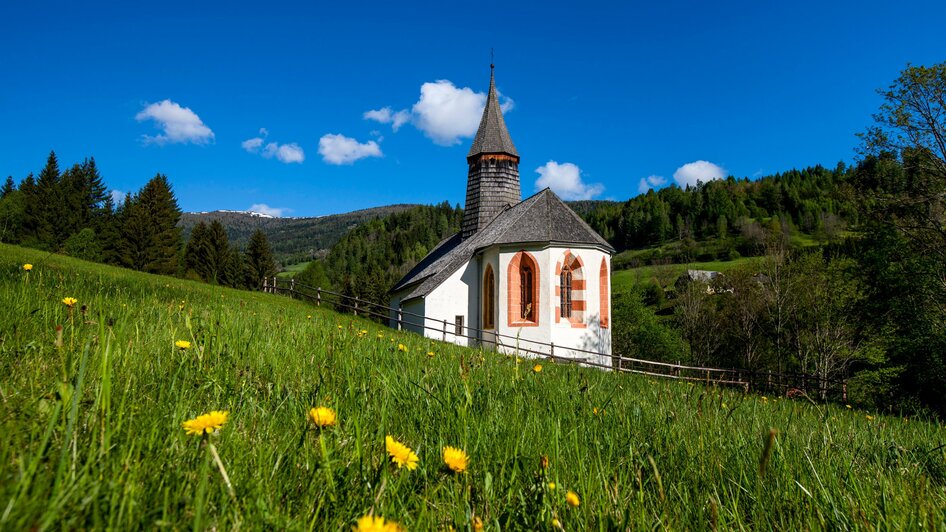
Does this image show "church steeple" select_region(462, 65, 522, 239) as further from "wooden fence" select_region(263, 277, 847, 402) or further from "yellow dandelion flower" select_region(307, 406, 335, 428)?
"yellow dandelion flower" select_region(307, 406, 335, 428)

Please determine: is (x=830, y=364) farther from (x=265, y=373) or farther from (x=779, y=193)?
(x=779, y=193)

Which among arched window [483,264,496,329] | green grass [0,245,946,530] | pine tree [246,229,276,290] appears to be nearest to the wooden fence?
arched window [483,264,496,329]

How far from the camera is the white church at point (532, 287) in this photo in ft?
74.5

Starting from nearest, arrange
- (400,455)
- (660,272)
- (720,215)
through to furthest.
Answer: (400,455) < (660,272) < (720,215)

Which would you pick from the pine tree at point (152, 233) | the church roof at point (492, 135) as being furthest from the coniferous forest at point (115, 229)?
the church roof at point (492, 135)

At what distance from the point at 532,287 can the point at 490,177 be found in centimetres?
1155

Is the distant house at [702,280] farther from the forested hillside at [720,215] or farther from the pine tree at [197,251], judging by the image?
the pine tree at [197,251]

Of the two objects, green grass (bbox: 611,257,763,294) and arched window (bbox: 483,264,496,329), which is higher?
green grass (bbox: 611,257,763,294)

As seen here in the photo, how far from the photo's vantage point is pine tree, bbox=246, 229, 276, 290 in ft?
222

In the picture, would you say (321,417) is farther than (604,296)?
No

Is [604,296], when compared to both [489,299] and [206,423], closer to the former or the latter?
[489,299]

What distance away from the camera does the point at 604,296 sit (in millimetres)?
23922

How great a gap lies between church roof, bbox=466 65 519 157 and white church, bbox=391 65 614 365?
6.16 meters

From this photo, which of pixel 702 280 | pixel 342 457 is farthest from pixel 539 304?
pixel 702 280
